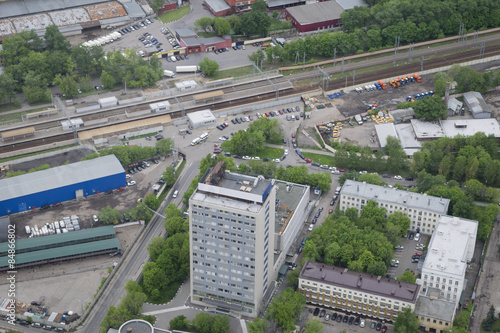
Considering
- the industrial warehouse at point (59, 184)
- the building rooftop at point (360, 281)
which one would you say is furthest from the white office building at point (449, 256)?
the industrial warehouse at point (59, 184)

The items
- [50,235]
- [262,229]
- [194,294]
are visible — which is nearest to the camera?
[262,229]

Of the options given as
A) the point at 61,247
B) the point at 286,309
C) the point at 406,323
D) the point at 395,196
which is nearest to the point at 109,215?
the point at 61,247

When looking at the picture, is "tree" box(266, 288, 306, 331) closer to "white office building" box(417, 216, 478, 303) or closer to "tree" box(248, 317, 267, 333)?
"tree" box(248, 317, 267, 333)

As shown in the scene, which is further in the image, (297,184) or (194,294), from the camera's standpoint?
(297,184)

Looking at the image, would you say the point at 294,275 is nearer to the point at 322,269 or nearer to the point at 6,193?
the point at 322,269

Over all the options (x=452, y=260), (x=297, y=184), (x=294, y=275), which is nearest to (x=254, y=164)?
(x=297, y=184)

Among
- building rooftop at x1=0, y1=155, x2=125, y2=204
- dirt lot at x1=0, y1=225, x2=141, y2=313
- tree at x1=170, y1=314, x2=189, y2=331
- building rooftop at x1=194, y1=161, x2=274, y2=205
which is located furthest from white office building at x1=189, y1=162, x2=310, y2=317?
building rooftop at x1=0, y1=155, x2=125, y2=204

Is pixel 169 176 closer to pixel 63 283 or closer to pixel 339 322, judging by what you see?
pixel 63 283
